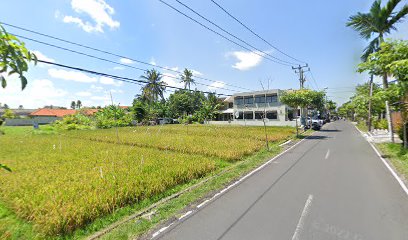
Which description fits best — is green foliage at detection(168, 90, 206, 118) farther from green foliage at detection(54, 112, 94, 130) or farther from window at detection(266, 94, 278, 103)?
green foliage at detection(54, 112, 94, 130)

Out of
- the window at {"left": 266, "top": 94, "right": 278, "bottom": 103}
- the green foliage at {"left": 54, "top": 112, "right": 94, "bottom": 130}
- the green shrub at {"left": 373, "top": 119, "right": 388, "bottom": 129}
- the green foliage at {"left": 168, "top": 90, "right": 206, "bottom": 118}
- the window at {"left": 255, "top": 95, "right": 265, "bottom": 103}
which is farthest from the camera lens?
the green foliage at {"left": 168, "top": 90, "right": 206, "bottom": 118}

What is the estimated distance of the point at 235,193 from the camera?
7.30m

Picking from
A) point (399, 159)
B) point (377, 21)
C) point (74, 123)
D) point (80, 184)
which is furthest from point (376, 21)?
point (74, 123)

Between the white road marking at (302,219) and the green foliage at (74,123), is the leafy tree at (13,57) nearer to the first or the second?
the white road marking at (302,219)

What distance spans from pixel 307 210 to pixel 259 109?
129 feet

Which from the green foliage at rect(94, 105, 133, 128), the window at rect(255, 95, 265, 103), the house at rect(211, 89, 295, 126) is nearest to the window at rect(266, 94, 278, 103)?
the house at rect(211, 89, 295, 126)

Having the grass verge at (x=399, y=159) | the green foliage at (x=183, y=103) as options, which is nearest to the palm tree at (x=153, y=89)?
the green foliage at (x=183, y=103)

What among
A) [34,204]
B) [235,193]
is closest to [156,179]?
[235,193]

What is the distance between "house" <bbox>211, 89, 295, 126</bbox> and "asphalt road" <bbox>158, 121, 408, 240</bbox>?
3019 cm

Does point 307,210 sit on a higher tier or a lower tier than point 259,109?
lower

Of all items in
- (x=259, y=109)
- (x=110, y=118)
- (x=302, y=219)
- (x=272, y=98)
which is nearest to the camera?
(x=302, y=219)

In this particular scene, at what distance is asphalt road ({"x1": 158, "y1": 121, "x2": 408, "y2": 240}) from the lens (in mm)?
4762

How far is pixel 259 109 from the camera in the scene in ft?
144

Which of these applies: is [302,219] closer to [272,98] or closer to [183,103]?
[272,98]
